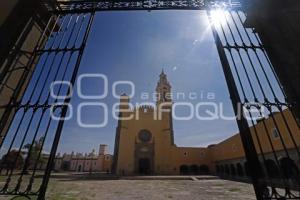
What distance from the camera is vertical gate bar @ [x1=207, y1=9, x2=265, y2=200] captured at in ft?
8.44

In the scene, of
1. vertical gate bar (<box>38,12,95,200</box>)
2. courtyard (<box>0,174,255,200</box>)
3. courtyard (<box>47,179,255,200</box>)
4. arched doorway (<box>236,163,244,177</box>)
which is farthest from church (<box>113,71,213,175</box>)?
vertical gate bar (<box>38,12,95,200</box>)

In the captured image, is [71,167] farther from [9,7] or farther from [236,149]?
[9,7]

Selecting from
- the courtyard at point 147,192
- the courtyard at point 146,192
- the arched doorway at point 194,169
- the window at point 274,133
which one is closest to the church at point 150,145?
the arched doorway at point 194,169

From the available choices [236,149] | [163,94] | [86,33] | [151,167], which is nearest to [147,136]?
[151,167]

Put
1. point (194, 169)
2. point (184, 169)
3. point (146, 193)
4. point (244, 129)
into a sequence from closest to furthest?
point (244, 129) < point (146, 193) < point (184, 169) < point (194, 169)

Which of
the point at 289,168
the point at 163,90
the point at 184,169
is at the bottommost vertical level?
the point at 289,168

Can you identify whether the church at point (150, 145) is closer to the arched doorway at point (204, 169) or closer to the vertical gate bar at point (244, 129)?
the arched doorway at point (204, 169)

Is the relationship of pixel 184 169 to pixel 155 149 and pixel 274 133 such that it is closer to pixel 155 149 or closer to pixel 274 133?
pixel 155 149

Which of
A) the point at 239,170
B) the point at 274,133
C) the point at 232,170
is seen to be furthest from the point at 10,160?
the point at 232,170

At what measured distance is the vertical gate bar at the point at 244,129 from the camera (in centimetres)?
257

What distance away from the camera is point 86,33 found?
162 inches

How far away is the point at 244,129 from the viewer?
2.88m

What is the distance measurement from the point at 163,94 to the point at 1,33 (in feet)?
105

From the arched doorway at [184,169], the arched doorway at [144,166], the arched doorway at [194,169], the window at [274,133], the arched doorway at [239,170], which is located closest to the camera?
the window at [274,133]
